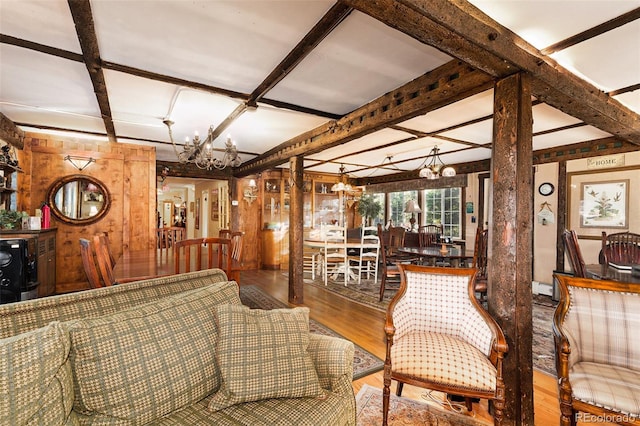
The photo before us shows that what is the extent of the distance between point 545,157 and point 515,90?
413 cm

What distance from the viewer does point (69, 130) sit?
14.0ft

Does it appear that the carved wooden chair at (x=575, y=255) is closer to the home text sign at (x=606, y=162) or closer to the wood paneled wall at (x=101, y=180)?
the home text sign at (x=606, y=162)

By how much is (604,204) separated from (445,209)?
2845 millimetres

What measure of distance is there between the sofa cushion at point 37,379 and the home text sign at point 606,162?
623 centimetres

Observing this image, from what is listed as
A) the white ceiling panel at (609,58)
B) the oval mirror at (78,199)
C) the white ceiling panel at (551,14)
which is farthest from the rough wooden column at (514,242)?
the oval mirror at (78,199)

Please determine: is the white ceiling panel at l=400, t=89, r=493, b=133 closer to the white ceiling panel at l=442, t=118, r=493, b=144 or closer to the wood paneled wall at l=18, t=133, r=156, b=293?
the white ceiling panel at l=442, t=118, r=493, b=144

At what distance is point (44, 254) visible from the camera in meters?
3.84

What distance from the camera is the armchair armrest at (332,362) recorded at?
4.55ft

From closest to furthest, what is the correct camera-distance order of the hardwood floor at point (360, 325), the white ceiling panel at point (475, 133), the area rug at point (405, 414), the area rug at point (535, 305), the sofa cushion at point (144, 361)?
the sofa cushion at point (144, 361), the area rug at point (405, 414), the hardwood floor at point (360, 325), the area rug at point (535, 305), the white ceiling panel at point (475, 133)

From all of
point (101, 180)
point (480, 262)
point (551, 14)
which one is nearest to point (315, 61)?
point (551, 14)

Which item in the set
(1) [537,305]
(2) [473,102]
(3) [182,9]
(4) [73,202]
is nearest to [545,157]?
(1) [537,305]

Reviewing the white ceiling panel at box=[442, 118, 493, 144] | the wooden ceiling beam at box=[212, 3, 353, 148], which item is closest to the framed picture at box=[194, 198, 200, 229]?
the wooden ceiling beam at box=[212, 3, 353, 148]

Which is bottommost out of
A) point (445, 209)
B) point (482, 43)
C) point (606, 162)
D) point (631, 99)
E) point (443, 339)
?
point (443, 339)

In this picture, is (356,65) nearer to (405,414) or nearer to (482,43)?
(482,43)
